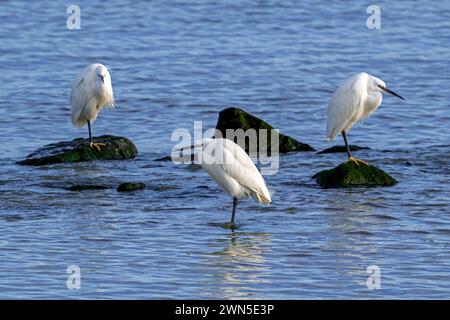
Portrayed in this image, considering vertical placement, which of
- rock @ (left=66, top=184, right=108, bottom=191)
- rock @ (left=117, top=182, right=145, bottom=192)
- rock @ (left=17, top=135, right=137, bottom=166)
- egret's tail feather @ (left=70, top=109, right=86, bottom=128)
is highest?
egret's tail feather @ (left=70, top=109, right=86, bottom=128)

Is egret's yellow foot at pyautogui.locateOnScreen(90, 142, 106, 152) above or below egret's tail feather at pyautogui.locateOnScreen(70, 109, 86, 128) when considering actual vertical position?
below

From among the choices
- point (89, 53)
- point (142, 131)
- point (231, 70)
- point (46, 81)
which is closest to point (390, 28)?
point (231, 70)

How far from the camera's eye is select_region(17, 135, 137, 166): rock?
13.1 metres

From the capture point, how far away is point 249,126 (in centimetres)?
1380

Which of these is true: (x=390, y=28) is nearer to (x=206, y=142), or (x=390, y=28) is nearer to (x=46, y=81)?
(x=46, y=81)

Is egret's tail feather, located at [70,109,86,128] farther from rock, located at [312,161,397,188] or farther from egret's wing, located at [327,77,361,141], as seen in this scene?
rock, located at [312,161,397,188]

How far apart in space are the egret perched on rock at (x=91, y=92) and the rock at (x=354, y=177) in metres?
3.69

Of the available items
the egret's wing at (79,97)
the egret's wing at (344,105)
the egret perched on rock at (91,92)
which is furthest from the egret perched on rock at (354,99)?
the egret's wing at (79,97)

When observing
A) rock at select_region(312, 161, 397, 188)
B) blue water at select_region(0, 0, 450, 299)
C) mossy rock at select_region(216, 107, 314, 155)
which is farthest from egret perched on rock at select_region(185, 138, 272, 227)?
mossy rock at select_region(216, 107, 314, 155)

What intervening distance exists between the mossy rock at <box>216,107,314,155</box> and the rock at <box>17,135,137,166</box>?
1229mm

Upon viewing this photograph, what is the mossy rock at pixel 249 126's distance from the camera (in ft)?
45.2

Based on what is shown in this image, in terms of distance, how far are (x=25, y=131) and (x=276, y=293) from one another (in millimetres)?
8461

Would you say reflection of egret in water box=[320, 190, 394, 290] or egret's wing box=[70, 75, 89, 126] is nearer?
reflection of egret in water box=[320, 190, 394, 290]

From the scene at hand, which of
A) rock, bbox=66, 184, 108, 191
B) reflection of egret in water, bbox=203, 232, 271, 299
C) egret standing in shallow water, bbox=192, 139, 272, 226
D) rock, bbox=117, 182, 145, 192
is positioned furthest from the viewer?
rock, bbox=66, 184, 108, 191
